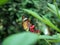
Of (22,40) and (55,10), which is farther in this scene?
(55,10)

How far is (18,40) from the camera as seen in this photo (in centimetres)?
30

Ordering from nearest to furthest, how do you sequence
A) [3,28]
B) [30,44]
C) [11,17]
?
[30,44] < [3,28] < [11,17]

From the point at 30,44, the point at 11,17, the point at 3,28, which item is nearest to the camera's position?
the point at 30,44

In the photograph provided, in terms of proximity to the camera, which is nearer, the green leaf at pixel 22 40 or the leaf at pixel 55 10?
the green leaf at pixel 22 40

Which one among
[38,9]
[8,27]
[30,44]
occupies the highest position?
[30,44]

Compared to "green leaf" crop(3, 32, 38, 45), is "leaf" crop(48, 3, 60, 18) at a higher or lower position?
lower

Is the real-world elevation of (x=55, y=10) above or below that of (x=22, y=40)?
below

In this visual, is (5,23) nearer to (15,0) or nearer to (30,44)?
(15,0)

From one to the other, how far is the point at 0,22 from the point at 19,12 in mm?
322

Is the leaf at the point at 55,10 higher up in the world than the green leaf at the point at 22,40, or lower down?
lower down

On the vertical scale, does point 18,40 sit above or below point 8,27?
above

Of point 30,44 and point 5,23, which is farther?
point 5,23

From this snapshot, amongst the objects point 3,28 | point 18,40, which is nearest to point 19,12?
point 3,28

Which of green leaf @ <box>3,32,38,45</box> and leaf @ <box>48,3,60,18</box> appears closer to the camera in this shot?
green leaf @ <box>3,32,38,45</box>
